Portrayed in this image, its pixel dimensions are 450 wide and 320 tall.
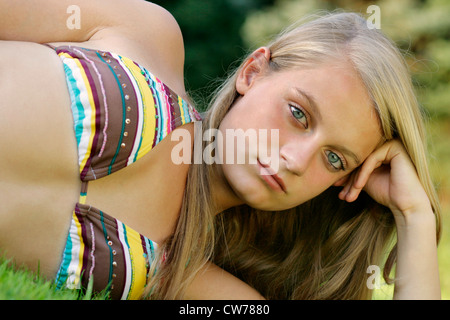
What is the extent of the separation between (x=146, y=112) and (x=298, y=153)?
0.54m

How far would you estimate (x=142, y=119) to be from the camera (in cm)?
178

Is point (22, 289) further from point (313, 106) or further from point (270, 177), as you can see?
point (313, 106)

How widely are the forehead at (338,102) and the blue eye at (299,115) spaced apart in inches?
1.1

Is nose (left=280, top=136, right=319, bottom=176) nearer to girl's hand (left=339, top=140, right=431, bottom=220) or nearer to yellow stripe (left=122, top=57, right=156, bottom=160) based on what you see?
girl's hand (left=339, top=140, right=431, bottom=220)

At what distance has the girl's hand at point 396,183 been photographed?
81.3 inches

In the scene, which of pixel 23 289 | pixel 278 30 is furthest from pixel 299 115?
pixel 278 30

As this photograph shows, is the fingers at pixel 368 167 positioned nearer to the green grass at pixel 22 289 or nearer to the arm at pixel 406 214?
the arm at pixel 406 214

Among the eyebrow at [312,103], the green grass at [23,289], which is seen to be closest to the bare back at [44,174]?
the green grass at [23,289]

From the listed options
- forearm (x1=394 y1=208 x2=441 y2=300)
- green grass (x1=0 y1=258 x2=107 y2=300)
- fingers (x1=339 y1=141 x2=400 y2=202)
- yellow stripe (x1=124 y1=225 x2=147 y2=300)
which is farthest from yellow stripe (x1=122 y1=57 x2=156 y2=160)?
forearm (x1=394 y1=208 x2=441 y2=300)

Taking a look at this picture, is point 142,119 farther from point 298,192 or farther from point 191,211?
point 298,192

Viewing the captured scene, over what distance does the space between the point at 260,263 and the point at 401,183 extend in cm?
74
